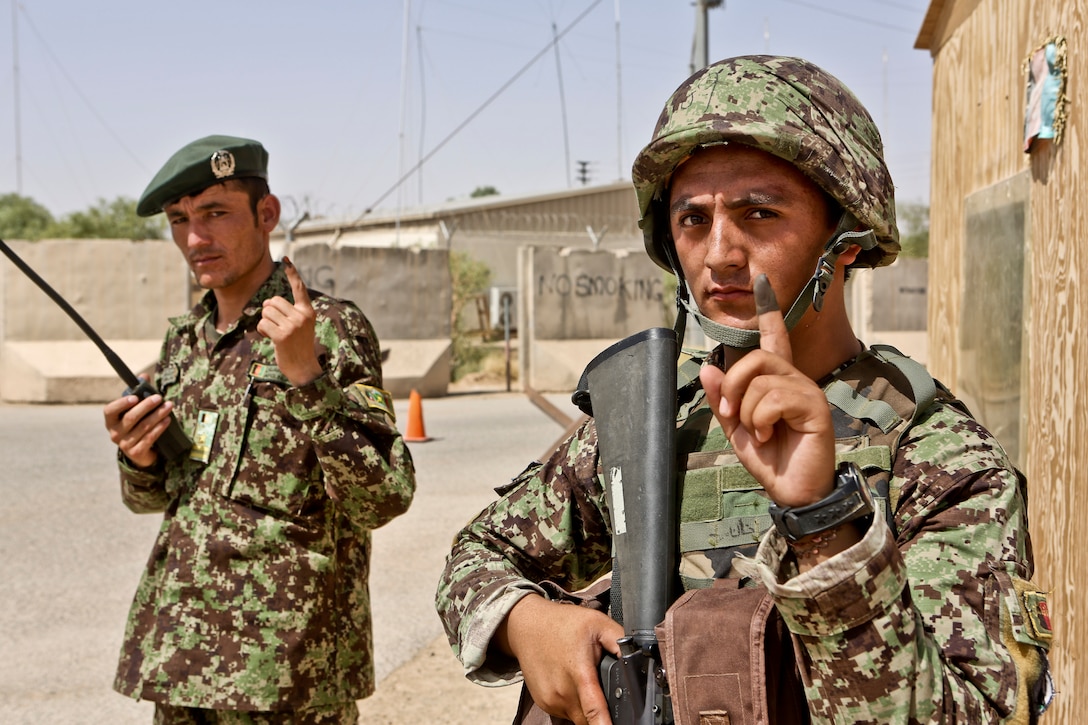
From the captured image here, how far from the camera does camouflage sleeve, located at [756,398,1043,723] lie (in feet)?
4.10

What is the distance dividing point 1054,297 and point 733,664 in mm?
2058

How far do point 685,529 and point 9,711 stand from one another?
13.5 feet

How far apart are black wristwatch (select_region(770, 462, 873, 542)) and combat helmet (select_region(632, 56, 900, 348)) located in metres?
0.44

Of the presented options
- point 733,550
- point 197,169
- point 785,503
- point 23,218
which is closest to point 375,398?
point 197,169

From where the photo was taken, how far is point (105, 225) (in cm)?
3725

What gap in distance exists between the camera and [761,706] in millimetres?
1373

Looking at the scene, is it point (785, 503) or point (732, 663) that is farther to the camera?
point (732, 663)

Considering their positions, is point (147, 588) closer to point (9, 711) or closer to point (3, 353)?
point (9, 711)

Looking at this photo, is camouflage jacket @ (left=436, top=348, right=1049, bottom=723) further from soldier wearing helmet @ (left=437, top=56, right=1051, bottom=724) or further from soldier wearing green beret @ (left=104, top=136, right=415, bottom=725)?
soldier wearing green beret @ (left=104, top=136, right=415, bottom=725)

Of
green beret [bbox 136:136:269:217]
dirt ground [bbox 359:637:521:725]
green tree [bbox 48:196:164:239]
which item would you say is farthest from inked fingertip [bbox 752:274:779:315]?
green tree [bbox 48:196:164:239]

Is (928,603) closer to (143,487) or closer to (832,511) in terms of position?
(832,511)

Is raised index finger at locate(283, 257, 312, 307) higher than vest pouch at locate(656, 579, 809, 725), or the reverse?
raised index finger at locate(283, 257, 312, 307)

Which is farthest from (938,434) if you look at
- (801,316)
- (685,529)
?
(685,529)

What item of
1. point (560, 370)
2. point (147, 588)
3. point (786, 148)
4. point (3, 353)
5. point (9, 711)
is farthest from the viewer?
point (560, 370)
